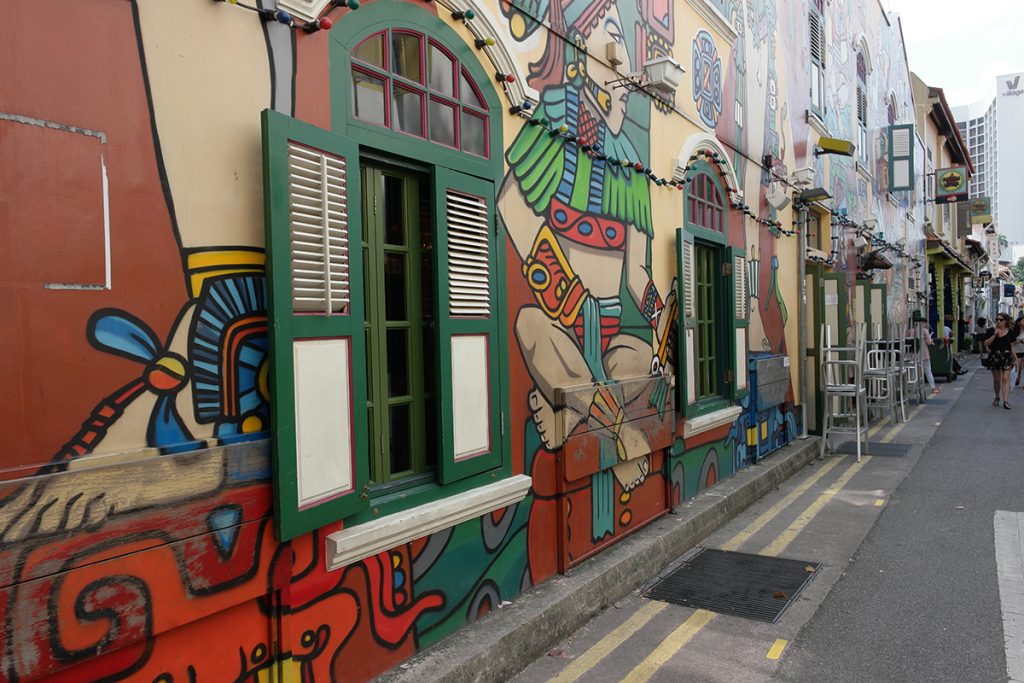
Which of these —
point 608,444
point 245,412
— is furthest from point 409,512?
point 608,444

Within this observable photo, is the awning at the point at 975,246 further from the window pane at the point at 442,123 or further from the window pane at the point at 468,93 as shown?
the window pane at the point at 442,123

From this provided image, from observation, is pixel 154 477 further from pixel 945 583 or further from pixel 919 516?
pixel 919 516

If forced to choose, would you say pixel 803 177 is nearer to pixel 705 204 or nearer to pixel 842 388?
pixel 842 388

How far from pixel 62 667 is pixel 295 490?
0.85m

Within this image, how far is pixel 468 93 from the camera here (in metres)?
3.71

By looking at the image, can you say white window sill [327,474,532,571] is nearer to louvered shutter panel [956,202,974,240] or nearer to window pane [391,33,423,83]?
window pane [391,33,423,83]

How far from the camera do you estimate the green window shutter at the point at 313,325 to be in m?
2.52

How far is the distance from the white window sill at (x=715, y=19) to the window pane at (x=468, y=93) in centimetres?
360

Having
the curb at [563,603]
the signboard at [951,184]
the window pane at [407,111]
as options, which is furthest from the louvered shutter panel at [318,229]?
the signboard at [951,184]

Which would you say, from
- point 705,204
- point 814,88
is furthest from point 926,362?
point 705,204

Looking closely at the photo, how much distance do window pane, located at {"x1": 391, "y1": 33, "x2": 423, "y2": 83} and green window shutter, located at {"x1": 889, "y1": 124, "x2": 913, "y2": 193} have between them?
15.1 metres

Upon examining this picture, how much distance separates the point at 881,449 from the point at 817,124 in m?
4.86

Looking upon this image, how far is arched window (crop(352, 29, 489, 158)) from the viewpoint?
308 centimetres

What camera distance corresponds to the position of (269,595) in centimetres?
262
